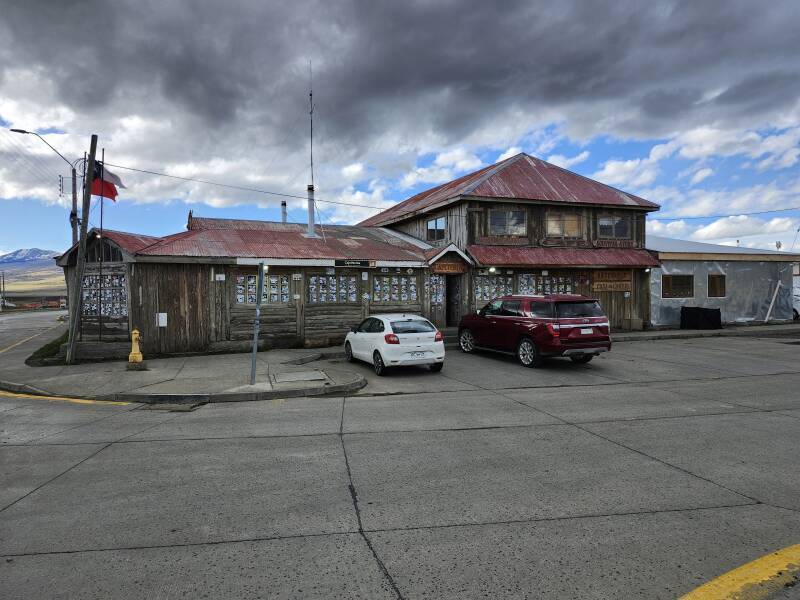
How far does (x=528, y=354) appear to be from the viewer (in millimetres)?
13359

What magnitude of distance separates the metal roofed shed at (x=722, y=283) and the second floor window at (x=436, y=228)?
32.2ft

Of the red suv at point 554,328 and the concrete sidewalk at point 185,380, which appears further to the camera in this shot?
the red suv at point 554,328

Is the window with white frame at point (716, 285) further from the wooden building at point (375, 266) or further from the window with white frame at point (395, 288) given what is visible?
the window with white frame at point (395, 288)

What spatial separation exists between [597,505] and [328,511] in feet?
7.87

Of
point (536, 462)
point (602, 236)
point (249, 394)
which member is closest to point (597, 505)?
point (536, 462)

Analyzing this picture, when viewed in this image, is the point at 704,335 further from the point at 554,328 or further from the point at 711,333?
the point at 554,328

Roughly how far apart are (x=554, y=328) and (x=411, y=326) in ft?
11.9

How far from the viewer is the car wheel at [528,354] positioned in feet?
43.0

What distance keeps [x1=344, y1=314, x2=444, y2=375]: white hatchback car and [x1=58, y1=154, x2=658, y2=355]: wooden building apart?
17.2 ft

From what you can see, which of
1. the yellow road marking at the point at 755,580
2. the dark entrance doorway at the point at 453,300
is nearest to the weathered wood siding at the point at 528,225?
the dark entrance doorway at the point at 453,300

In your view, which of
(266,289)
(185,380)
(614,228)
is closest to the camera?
(185,380)

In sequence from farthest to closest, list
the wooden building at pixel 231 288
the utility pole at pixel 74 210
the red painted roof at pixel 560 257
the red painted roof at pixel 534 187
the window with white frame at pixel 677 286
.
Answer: the utility pole at pixel 74 210 < the window with white frame at pixel 677 286 < the red painted roof at pixel 534 187 < the red painted roof at pixel 560 257 < the wooden building at pixel 231 288

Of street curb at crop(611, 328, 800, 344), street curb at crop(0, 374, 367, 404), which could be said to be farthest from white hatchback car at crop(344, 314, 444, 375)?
street curb at crop(611, 328, 800, 344)

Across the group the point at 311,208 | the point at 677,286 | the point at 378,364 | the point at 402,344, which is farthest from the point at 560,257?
the point at 378,364
